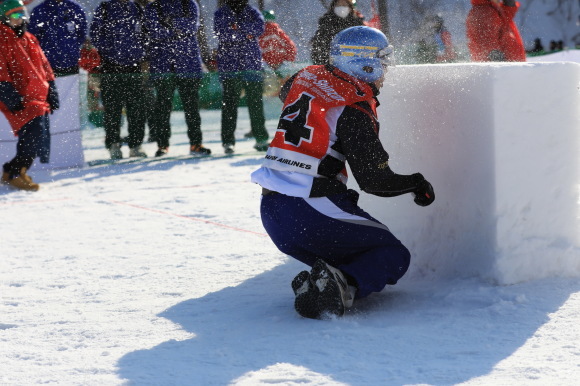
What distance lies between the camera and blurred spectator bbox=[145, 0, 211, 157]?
8156mm

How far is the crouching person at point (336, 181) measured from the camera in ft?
10.2

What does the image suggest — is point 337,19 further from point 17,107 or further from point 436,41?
point 17,107

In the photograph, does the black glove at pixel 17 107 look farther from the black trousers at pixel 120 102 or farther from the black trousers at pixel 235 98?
the black trousers at pixel 235 98

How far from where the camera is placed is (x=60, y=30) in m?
7.97

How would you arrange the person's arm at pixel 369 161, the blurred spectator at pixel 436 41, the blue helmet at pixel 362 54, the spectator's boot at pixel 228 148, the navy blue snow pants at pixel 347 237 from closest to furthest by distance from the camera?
the person's arm at pixel 369 161, the navy blue snow pants at pixel 347 237, the blue helmet at pixel 362 54, the blurred spectator at pixel 436 41, the spectator's boot at pixel 228 148

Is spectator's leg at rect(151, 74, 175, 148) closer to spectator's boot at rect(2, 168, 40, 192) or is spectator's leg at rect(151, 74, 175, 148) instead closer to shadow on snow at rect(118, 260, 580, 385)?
spectator's boot at rect(2, 168, 40, 192)

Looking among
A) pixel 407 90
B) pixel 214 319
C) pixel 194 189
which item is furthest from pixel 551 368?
pixel 194 189

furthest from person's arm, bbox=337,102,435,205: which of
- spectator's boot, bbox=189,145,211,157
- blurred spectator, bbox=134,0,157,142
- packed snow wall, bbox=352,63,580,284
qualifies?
spectator's boot, bbox=189,145,211,157

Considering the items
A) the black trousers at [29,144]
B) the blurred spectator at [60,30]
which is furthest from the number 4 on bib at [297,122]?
the blurred spectator at [60,30]

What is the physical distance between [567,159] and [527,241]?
0.37 meters

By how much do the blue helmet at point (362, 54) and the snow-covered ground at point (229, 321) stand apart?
899mm

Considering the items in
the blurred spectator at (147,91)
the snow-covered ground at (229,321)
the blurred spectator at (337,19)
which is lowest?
the snow-covered ground at (229,321)

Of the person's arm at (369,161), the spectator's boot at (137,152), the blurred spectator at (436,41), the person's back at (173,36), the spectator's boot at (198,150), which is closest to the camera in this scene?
the person's arm at (369,161)

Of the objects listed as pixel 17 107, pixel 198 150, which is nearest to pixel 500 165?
pixel 17 107
